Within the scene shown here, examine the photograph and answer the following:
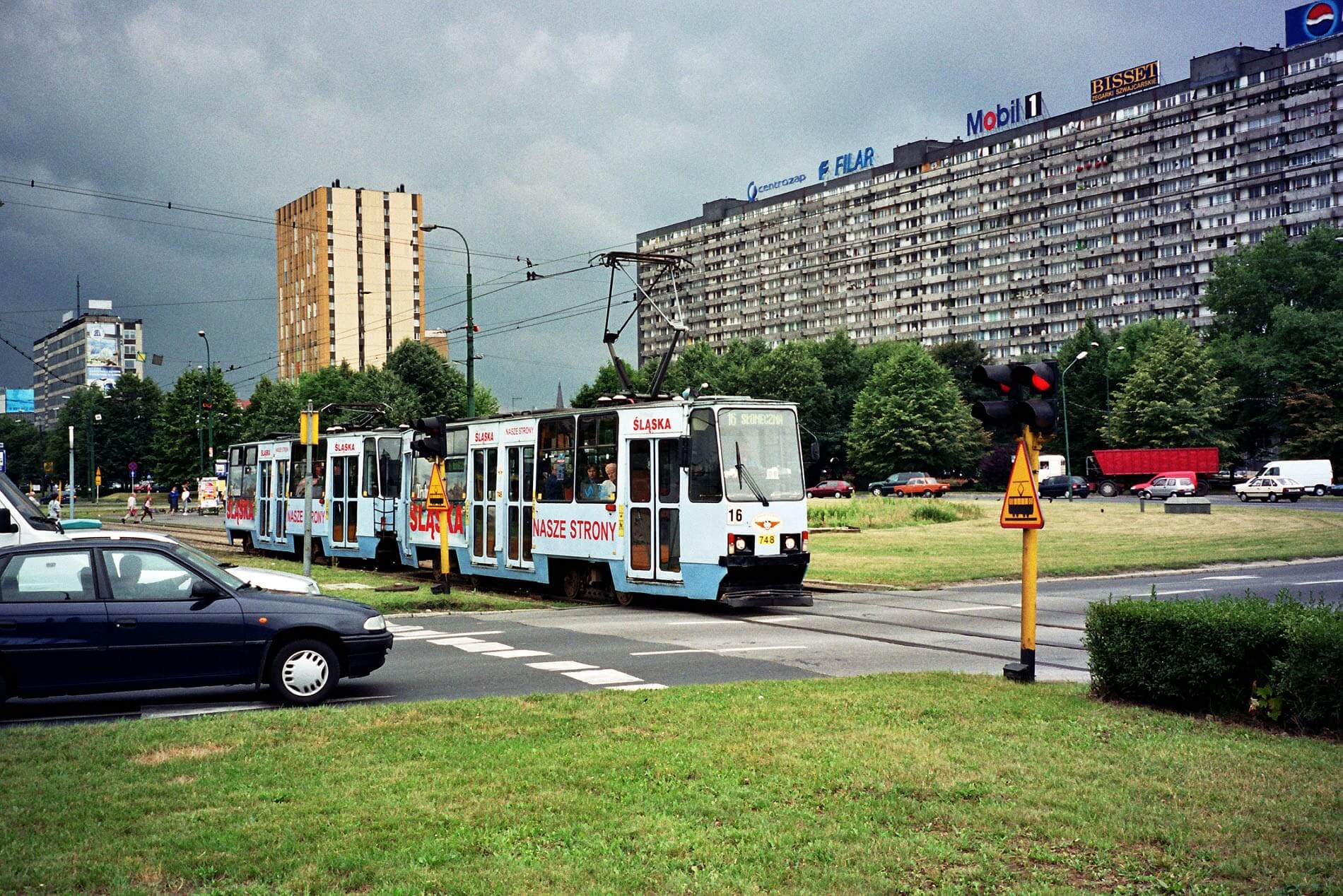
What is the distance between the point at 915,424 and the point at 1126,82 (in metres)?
49.8

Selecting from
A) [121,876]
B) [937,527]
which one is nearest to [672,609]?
[121,876]

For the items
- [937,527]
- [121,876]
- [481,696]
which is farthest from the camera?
[937,527]

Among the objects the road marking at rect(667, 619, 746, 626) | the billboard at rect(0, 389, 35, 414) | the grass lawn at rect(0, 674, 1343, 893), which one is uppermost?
the billboard at rect(0, 389, 35, 414)

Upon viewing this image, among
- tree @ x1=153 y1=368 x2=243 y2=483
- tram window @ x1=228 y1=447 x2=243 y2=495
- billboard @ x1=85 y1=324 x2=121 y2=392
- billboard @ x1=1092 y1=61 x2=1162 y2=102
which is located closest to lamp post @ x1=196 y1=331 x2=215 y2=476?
tree @ x1=153 y1=368 x2=243 y2=483

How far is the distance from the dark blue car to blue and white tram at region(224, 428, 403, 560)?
14.7 metres

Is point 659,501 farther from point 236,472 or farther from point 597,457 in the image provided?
point 236,472

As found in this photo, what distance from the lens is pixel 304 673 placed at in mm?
10164

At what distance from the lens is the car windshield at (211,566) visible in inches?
401

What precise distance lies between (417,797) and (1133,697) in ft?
18.6

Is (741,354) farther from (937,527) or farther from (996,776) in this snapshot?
(996,776)

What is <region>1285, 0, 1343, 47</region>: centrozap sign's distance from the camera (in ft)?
324

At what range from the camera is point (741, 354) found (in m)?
104

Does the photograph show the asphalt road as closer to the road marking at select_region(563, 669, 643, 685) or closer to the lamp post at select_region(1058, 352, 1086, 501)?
the road marking at select_region(563, 669, 643, 685)

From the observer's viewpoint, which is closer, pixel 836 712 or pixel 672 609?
pixel 836 712
